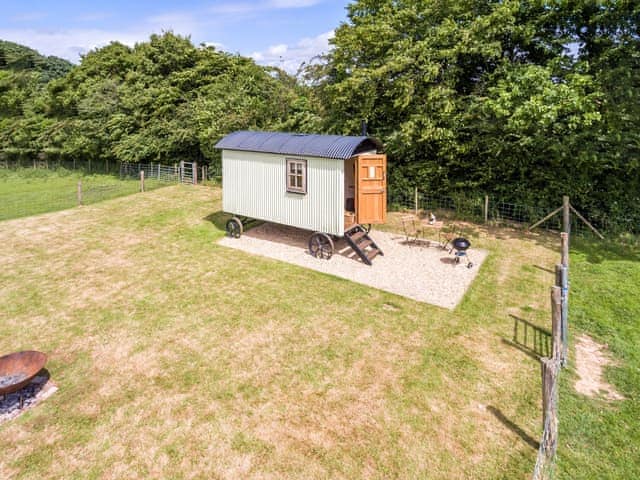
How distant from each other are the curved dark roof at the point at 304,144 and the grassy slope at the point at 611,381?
6.57 metres

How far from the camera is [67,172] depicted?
93.5 ft

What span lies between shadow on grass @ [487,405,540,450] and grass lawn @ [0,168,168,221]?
1866cm

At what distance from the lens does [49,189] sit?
23.1 m

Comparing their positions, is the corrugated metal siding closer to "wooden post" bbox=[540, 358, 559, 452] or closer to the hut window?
the hut window

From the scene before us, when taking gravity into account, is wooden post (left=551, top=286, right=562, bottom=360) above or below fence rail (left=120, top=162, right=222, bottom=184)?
below

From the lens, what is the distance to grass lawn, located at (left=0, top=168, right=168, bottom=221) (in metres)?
17.8

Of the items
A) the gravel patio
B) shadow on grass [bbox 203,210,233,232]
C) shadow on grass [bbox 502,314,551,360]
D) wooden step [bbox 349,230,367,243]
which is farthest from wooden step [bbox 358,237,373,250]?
shadow on grass [bbox 203,210,233,232]

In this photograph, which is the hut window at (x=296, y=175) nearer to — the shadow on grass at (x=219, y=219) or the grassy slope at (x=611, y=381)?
the shadow on grass at (x=219, y=219)

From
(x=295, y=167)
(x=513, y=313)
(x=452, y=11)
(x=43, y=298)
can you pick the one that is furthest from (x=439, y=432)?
(x=452, y=11)

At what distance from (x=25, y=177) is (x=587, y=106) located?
33.7 metres

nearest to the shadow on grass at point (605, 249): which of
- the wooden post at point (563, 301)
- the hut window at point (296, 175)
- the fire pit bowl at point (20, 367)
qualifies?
the wooden post at point (563, 301)

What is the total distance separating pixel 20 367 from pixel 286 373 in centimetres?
411

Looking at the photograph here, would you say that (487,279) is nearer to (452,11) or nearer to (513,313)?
(513,313)

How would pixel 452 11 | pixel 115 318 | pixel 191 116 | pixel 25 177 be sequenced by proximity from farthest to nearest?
pixel 25 177 < pixel 191 116 < pixel 452 11 < pixel 115 318
